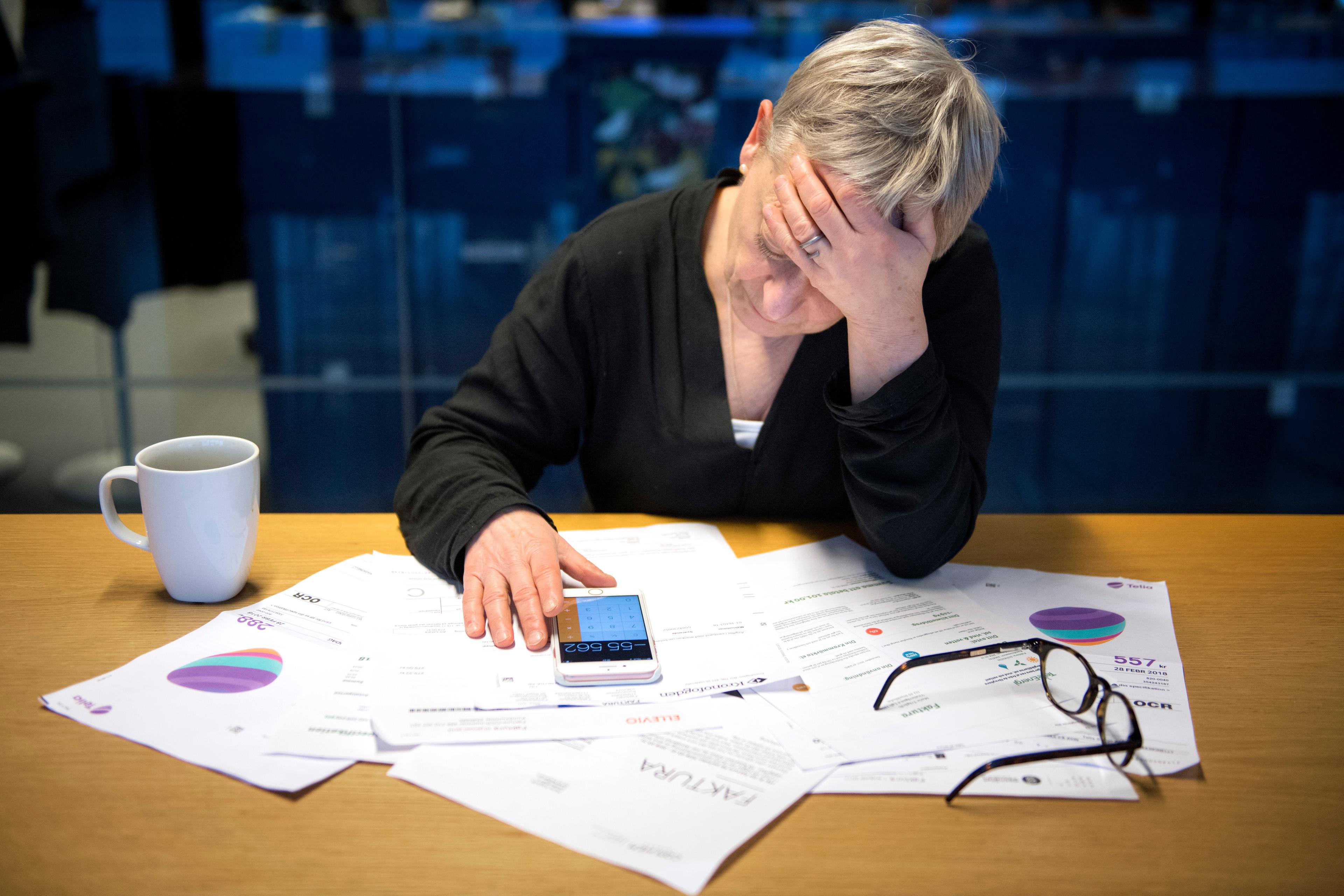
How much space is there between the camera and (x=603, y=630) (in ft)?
2.86

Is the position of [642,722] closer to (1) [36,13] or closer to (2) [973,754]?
(2) [973,754]

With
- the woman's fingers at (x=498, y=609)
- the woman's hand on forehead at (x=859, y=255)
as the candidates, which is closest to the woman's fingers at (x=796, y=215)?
the woman's hand on forehead at (x=859, y=255)

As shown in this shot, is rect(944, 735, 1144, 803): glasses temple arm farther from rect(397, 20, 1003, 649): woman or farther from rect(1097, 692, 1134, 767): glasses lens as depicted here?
rect(397, 20, 1003, 649): woman

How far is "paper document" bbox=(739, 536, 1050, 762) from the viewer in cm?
77

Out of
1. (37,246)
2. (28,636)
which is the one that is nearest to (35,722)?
(28,636)

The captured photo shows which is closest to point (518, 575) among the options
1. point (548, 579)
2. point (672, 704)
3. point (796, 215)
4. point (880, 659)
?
point (548, 579)

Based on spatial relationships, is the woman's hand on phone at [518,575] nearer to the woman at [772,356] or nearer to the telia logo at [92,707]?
the woman at [772,356]

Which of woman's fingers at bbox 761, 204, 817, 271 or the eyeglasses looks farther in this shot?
woman's fingers at bbox 761, 204, 817, 271

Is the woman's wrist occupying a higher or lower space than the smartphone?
higher

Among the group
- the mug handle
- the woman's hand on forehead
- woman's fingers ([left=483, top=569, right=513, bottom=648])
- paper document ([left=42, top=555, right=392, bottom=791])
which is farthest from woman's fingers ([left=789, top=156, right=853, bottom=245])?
the mug handle

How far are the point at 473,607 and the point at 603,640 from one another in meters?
0.13

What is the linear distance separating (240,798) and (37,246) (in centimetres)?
257

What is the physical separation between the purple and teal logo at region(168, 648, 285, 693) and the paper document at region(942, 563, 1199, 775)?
2.13 feet

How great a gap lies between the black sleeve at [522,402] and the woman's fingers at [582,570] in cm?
13
